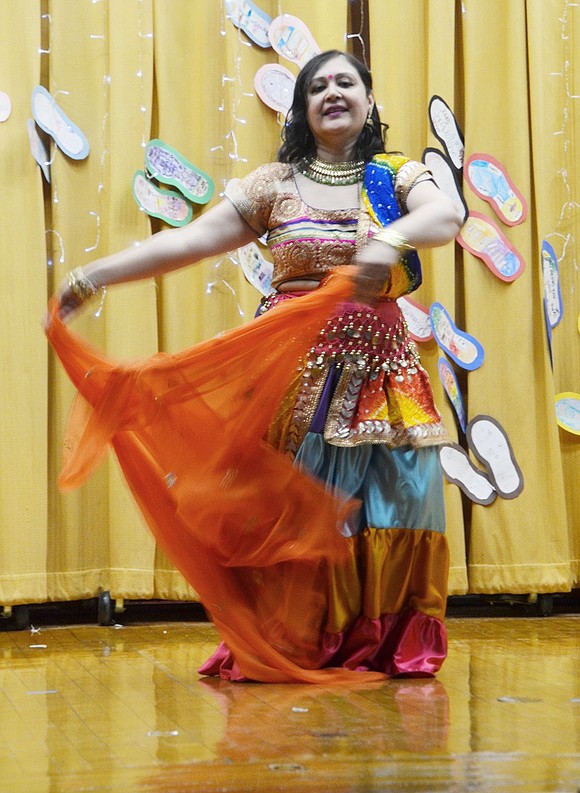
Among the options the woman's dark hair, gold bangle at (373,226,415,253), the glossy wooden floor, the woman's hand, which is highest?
the woman's dark hair

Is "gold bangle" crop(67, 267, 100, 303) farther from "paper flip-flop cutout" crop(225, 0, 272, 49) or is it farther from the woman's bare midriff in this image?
"paper flip-flop cutout" crop(225, 0, 272, 49)

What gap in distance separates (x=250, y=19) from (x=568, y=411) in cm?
159

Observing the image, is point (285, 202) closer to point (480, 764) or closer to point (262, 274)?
point (262, 274)

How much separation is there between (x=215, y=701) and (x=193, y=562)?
1.12 ft

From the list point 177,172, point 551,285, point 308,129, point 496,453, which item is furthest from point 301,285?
point 551,285

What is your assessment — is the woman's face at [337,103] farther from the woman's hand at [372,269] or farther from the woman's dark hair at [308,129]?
the woman's hand at [372,269]

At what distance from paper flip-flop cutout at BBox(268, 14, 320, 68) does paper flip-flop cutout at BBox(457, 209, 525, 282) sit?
0.72 metres

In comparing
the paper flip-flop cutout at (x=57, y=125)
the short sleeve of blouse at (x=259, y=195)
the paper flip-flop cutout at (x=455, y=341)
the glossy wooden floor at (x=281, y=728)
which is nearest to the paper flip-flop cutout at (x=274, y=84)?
the paper flip-flop cutout at (x=57, y=125)

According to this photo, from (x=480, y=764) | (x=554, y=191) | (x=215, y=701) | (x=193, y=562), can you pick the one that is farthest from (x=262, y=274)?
(x=480, y=764)

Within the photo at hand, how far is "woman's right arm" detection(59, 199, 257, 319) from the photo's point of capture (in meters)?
2.44

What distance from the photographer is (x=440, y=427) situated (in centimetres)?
253

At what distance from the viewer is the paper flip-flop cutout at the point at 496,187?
3.63 metres

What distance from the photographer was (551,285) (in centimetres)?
370

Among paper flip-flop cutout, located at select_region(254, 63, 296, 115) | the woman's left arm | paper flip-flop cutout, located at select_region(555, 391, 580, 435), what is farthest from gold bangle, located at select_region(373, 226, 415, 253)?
paper flip-flop cutout, located at select_region(555, 391, 580, 435)
